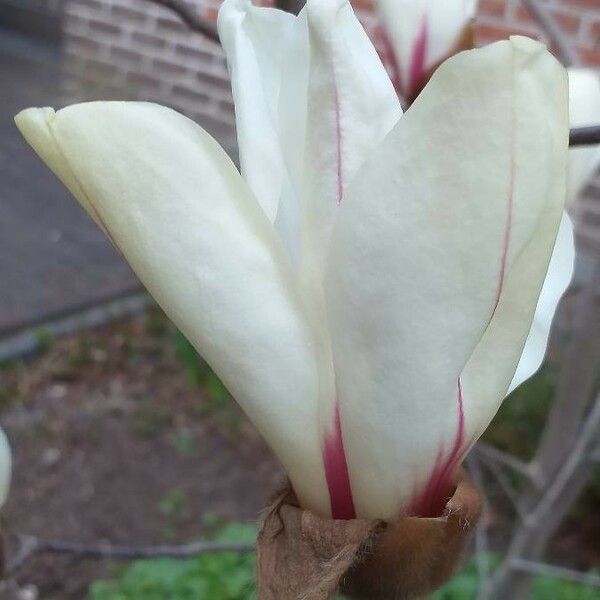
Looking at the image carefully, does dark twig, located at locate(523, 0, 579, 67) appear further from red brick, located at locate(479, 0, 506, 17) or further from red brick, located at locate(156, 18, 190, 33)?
red brick, located at locate(156, 18, 190, 33)

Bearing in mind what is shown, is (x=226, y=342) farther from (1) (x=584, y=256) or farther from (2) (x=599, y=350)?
(1) (x=584, y=256)

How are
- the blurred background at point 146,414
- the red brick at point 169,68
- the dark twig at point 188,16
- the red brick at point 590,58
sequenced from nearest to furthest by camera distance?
the dark twig at point 188,16 < the blurred background at point 146,414 < the red brick at point 590,58 < the red brick at point 169,68

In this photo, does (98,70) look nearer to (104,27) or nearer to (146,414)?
(104,27)

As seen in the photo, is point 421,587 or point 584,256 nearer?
point 421,587

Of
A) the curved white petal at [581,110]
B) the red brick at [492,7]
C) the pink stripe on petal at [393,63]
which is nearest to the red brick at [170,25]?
the red brick at [492,7]

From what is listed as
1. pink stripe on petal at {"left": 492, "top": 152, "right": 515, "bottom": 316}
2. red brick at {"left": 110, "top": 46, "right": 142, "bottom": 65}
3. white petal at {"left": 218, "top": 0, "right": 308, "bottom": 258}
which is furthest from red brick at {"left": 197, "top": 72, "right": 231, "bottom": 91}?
pink stripe on petal at {"left": 492, "top": 152, "right": 515, "bottom": 316}

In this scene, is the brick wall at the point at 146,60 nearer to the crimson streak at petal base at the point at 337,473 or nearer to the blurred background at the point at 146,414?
the blurred background at the point at 146,414

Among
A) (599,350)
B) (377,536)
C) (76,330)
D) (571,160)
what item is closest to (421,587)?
(377,536)

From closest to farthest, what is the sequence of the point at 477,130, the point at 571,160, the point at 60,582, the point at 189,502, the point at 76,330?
the point at 477,130 < the point at 571,160 < the point at 60,582 < the point at 189,502 < the point at 76,330
